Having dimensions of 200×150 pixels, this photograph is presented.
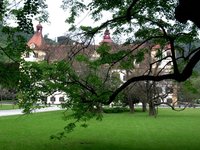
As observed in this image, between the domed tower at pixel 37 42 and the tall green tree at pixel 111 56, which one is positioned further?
the domed tower at pixel 37 42

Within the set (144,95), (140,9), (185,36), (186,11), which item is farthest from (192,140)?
(144,95)

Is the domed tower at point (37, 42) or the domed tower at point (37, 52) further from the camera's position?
the domed tower at point (37, 42)

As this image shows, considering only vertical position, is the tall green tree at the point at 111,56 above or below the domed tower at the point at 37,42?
below

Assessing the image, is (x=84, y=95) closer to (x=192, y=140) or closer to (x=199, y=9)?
(x=199, y=9)

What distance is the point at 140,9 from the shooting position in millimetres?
12773

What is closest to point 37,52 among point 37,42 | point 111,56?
point 111,56

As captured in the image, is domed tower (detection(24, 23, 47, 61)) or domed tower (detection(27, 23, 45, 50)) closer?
domed tower (detection(24, 23, 47, 61))

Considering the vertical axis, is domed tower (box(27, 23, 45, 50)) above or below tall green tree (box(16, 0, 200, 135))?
above

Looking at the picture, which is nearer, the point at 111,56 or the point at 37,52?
the point at 111,56

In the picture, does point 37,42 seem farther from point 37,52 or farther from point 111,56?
point 111,56

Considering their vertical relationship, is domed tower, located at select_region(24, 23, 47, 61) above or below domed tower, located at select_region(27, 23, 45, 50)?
below

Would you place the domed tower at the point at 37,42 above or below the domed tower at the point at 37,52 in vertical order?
above

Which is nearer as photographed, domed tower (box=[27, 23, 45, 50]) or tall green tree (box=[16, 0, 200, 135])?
tall green tree (box=[16, 0, 200, 135])

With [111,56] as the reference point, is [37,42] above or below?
above
